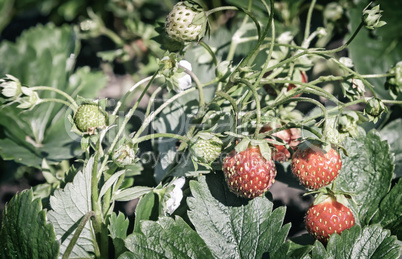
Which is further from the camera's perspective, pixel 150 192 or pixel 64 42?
pixel 64 42

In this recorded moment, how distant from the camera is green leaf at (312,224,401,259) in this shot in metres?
0.75

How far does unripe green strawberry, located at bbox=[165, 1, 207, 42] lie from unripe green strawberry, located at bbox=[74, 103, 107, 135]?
200mm

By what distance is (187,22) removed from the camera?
2.53 ft

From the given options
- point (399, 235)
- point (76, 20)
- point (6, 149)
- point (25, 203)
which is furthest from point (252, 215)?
point (76, 20)

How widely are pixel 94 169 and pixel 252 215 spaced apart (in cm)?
31

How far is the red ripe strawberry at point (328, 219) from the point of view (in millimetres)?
800

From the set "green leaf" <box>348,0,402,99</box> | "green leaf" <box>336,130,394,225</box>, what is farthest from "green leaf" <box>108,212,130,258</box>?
"green leaf" <box>348,0,402,99</box>

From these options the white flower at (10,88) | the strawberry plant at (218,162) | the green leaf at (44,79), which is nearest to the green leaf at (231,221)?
the strawberry plant at (218,162)

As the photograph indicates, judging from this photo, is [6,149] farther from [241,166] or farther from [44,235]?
[241,166]

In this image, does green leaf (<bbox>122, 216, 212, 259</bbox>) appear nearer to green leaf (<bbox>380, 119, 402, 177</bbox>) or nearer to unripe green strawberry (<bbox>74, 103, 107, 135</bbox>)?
unripe green strawberry (<bbox>74, 103, 107, 135</bbox>)

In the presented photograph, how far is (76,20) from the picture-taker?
169cm

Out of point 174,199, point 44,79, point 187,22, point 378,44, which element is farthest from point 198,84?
point 378,44

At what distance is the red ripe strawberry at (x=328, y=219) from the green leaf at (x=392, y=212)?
0.09 m

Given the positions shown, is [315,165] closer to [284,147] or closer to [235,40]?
[284,147]
